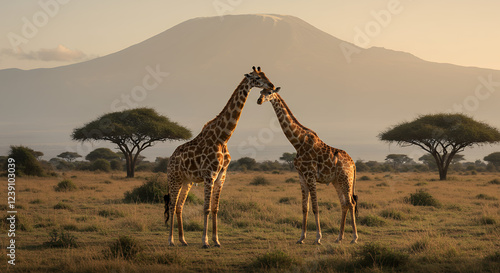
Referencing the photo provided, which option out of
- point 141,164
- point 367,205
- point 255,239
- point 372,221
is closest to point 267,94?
point 255,239

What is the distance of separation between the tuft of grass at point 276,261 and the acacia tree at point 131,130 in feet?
118

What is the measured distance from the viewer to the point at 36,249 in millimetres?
11547

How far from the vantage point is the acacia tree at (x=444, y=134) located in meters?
44.5

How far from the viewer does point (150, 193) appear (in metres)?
21.4

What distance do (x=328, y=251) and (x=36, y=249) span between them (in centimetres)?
692

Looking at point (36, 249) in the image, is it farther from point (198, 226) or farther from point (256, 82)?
point (256, 82)

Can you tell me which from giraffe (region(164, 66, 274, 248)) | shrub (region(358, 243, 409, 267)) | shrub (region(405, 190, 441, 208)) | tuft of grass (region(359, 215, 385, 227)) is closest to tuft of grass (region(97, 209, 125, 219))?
giraffe (region(164, 66, 274, 248))

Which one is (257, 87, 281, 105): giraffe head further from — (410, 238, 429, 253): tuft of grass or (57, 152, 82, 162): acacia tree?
(57, 152, 82, 162): acacia tree

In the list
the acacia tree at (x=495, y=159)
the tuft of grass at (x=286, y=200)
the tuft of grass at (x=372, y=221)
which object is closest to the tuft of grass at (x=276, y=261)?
the tuft of grass at (x=372, y=221)

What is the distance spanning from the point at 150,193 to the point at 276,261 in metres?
12.9

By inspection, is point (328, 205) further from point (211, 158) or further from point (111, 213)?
point (211, 158)

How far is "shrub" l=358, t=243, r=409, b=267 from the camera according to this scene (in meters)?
9.59

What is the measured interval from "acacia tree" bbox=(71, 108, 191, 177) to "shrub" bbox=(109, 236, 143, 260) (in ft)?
113

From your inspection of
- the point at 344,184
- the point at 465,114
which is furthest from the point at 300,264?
the point at 465,114
